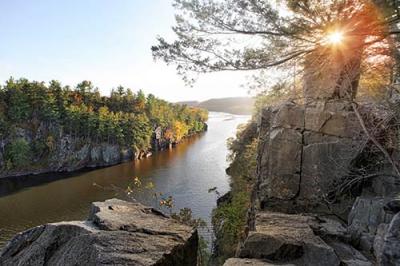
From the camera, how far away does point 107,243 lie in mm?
6809

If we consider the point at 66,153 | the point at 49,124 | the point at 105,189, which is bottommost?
the point at 105,189

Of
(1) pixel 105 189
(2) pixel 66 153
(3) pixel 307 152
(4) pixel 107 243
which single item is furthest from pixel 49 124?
(4) pixel 107 243

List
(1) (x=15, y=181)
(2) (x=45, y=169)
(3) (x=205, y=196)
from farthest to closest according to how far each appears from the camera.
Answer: (2) (x=45, y=169) < (1) (x=15, y=181) < (3) (x=205, y=196)

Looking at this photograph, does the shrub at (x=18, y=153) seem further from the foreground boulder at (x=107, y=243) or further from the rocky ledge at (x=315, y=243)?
the rocky ledge at (x=315, y=243)

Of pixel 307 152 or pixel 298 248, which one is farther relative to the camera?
pixel 307 152

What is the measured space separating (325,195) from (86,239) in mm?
8188

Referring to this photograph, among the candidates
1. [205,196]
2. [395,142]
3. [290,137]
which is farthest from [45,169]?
[395,142]

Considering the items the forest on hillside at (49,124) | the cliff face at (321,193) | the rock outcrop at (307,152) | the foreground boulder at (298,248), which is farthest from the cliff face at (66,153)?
the foreground boulder at (298,248)

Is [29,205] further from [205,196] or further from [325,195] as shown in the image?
[325,195]

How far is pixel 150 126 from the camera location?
80.8 m

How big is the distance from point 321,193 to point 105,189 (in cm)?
3466

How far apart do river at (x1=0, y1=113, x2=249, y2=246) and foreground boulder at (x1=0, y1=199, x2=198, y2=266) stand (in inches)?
652

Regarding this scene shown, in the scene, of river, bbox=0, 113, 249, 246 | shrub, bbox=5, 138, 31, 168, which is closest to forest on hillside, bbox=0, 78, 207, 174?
shrub, bbox=5, 138, 31, 168

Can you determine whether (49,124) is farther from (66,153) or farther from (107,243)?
(107,243)
